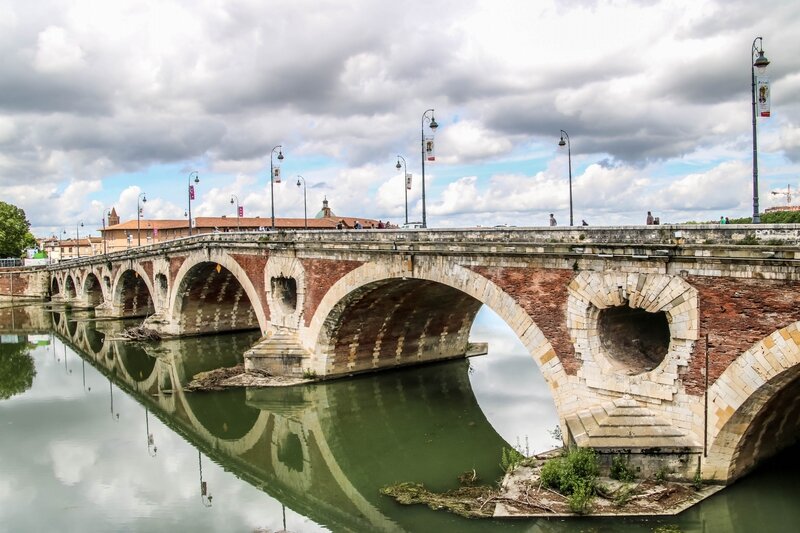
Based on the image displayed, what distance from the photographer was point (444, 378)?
26031mm

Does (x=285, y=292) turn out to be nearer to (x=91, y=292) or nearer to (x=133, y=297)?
(x=133, y=297)

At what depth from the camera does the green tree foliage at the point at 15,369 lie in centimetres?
2877

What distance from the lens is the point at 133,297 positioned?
1957 inches

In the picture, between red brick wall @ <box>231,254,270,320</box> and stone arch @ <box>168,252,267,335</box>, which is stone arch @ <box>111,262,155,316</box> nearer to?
stone arch @ <box>168,252,267,335</box>

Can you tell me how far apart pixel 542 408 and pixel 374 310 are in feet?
22.7

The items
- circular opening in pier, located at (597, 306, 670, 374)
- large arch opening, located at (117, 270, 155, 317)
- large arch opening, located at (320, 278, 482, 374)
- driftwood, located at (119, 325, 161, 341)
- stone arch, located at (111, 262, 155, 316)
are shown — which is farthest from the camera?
large arch opening, located at (117, 270, 155, 317)

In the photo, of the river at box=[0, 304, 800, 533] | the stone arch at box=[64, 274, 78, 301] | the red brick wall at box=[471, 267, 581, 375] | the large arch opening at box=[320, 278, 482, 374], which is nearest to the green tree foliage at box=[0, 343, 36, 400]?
the river at box=[0, 304, 800, 533]

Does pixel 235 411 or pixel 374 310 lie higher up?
pixel 374 310

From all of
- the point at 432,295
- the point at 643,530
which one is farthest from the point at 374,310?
the point at 643,530

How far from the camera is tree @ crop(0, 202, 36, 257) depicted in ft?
257

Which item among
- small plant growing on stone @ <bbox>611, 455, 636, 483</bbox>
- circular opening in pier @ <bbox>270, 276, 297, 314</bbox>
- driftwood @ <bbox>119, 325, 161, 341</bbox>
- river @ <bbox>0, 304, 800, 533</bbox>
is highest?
circular opening in pier @ <bbox>270, 276, 297, 314</bbox>

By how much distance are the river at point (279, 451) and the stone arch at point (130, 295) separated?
16.6 metres

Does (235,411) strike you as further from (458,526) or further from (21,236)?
(21,236)

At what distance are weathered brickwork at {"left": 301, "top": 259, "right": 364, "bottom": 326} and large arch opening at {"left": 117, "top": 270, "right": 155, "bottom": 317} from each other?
27962 mm
